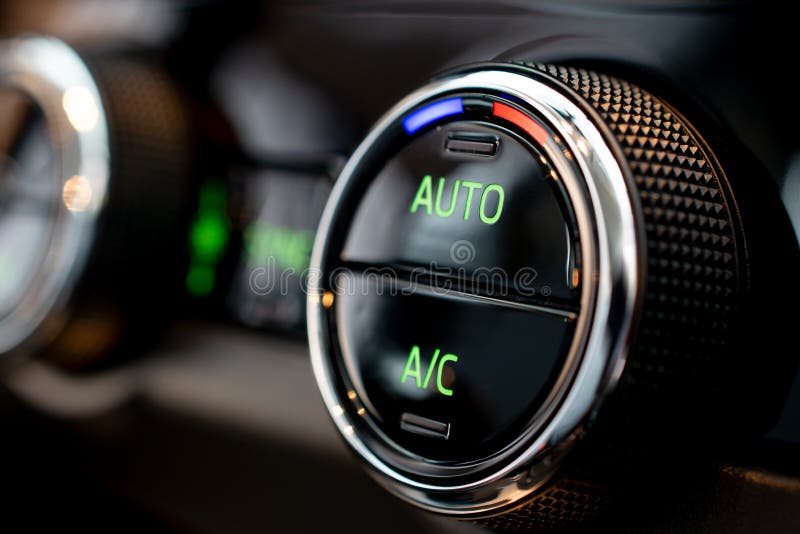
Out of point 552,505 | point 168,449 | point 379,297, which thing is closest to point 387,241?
point 379,297

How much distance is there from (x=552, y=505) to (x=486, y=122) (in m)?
0.17

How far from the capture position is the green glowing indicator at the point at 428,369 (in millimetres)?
356

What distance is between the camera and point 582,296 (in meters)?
0.31

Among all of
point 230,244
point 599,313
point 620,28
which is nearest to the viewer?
point 599,313

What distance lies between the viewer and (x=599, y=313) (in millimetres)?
302

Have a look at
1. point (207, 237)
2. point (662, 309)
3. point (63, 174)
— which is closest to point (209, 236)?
point (207, 237)

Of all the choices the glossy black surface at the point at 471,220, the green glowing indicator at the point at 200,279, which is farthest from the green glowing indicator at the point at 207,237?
the glossy black surface at the point at 471,220

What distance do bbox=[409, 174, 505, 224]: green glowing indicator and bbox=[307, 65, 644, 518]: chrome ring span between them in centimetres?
3

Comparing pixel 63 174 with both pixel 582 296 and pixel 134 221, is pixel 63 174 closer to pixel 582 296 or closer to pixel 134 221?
pixel 134 221

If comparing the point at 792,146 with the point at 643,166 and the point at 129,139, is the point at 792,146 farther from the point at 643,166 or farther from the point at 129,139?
the point at 129,139

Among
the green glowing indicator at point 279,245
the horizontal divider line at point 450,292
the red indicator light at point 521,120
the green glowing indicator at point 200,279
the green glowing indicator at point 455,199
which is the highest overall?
the red indicator light at point 521,120

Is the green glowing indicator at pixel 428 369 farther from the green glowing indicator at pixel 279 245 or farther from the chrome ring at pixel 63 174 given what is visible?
the chrome ring at pixel 63 174

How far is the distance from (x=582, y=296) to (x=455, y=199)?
0.08m

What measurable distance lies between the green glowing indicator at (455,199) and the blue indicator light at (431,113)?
0.03 m
